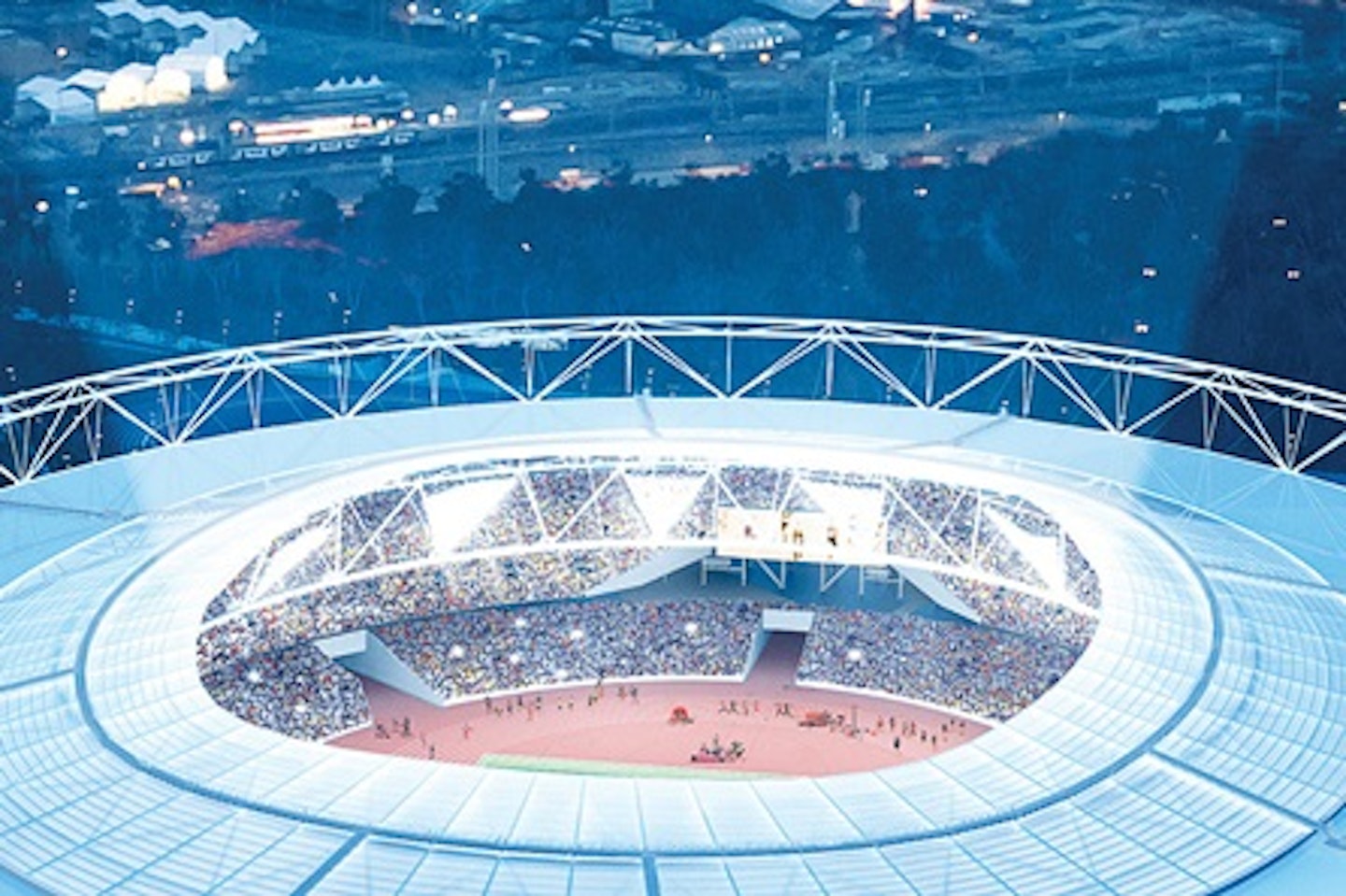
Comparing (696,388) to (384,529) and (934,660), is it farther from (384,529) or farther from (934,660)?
(384,529)

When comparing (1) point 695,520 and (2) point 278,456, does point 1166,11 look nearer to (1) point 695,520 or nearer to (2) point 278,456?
(1) point 695,520

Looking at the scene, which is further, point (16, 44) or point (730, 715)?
point (16, 44)

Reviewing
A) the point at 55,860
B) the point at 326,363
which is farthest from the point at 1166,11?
the point at 55,860

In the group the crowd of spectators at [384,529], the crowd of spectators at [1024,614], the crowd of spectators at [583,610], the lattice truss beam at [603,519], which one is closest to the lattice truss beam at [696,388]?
the crowd of spectators at [583,610]

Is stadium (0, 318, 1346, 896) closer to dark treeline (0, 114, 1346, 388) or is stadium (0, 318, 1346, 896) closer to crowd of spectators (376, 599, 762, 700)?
crowd of spectators (376, 599, 762, 700)

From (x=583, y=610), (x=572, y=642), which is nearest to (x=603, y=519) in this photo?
(x=583, y=610)

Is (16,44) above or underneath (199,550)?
above
